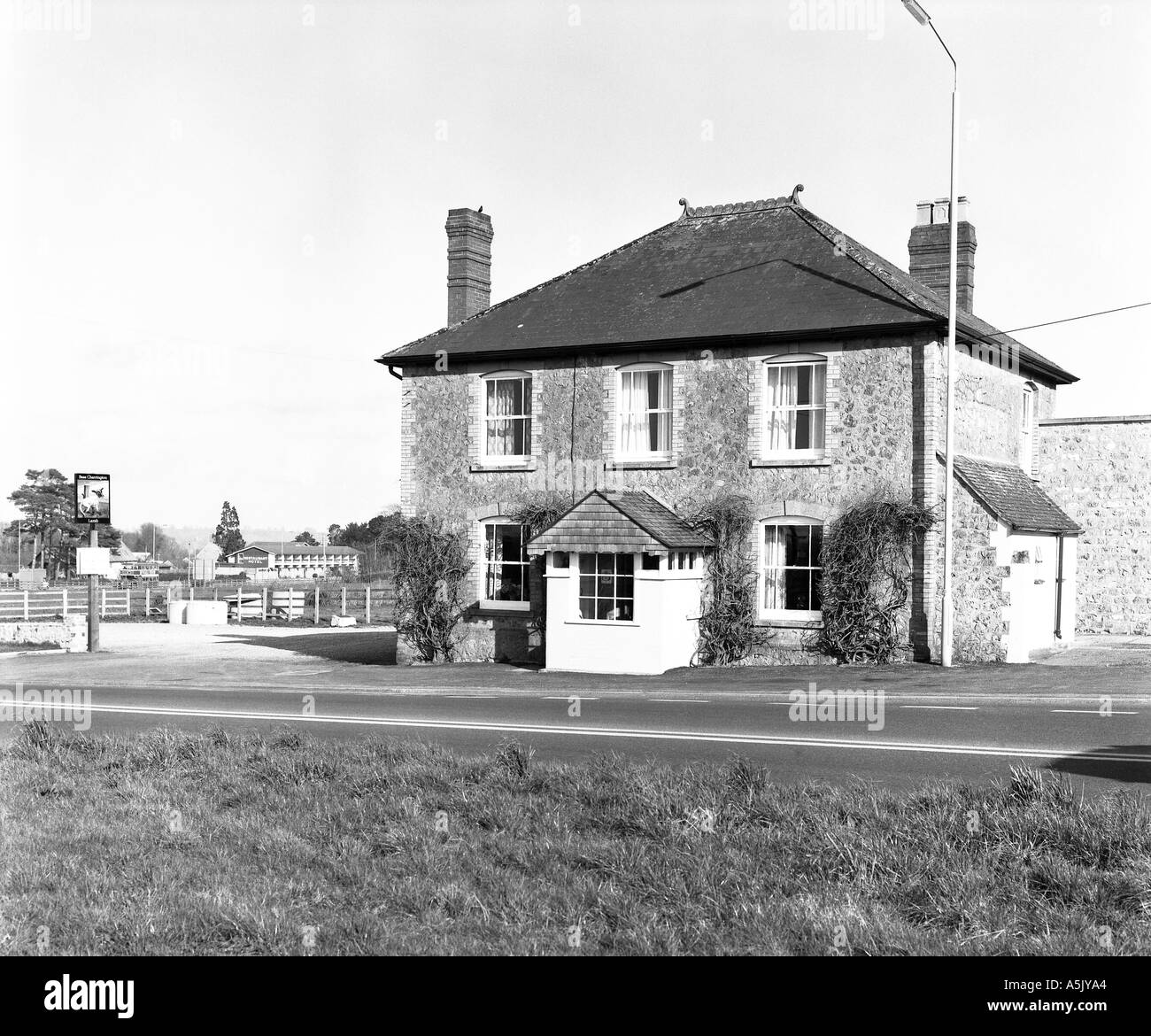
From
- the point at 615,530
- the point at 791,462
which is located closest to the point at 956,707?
the point at 791,462

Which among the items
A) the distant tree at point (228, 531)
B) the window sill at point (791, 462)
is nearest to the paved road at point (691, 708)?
the window sill at point (791, 462)

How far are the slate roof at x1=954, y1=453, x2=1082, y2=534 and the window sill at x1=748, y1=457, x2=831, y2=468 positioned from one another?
235 cm

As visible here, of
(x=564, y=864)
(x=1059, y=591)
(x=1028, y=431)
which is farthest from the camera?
(x=1028, y=431)

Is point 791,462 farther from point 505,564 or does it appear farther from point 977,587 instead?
point 505,564

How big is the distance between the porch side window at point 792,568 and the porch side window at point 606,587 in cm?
258

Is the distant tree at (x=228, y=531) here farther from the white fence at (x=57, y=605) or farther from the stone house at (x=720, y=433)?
the stone house at (x=720, y=433)

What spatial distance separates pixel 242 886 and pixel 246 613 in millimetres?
41962

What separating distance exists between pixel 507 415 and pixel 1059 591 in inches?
470

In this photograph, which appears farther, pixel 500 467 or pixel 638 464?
pixel 500 467

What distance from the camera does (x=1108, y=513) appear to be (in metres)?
27.7

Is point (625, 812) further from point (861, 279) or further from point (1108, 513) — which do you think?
point (1108, 513)

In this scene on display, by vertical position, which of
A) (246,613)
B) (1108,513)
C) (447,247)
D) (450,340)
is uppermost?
(447,247)

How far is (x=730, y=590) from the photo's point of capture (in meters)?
23.4
